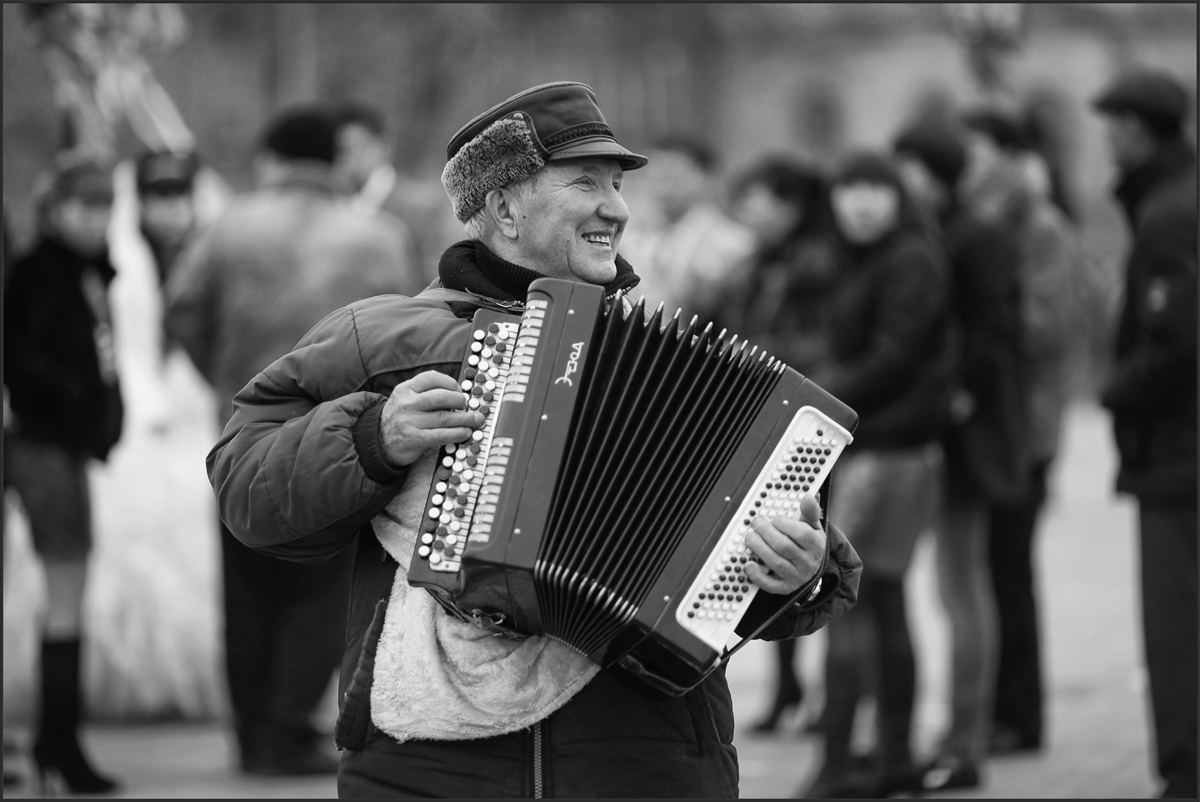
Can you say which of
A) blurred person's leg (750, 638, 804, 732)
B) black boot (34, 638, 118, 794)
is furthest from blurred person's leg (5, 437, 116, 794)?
blurred person's leg (750, 638, 804, 732)

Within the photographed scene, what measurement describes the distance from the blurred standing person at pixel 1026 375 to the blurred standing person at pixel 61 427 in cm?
319

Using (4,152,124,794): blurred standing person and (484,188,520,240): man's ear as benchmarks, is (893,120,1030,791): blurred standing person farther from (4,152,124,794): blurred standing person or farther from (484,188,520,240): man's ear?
(484,188,520,240): man's ear

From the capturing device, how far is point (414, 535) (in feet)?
10.4

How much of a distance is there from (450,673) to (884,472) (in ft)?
10.6

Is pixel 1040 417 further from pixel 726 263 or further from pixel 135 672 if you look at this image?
pixel 135 672

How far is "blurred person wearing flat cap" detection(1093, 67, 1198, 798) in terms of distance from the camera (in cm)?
549

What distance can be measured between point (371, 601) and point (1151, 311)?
3.12 meters

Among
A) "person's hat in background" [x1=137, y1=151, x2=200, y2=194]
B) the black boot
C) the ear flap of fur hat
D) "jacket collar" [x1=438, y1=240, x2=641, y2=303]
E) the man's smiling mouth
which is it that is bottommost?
the black boot

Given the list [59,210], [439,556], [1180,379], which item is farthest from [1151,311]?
[59,210]

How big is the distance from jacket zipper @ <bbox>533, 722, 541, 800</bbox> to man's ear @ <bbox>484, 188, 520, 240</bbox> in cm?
90

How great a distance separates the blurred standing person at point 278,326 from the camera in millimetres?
6512

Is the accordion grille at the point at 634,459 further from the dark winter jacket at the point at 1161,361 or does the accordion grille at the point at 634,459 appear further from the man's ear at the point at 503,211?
the dark winter jacket at the point at 1161,361

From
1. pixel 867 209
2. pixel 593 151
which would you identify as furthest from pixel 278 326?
pixel 593 151

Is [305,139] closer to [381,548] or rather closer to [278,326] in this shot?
[278,326]
